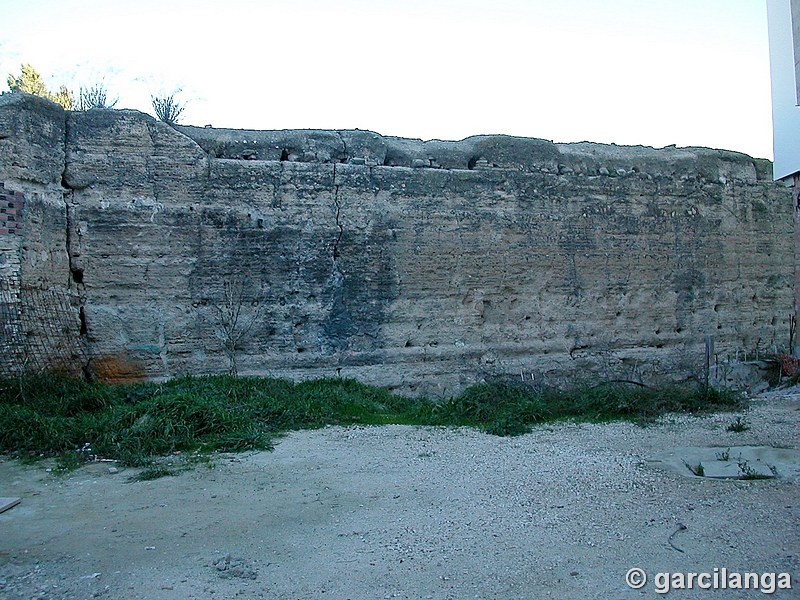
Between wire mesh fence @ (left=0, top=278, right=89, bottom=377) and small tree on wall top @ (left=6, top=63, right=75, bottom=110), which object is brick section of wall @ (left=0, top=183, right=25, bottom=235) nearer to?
wire mesh fence @ (left=0, top=278, right=89, bottom=377)

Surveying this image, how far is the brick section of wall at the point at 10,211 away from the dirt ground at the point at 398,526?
2462 mm

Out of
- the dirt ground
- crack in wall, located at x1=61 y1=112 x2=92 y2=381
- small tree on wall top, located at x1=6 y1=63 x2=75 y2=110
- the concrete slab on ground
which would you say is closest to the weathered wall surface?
crack in wall, located at x1=61 y1=112 x2=92 y2=381

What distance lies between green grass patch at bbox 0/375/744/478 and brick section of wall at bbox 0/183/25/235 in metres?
1.44

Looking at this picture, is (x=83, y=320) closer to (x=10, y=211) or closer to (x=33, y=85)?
(x=10, y=211)

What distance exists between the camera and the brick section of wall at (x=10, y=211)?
6.46 meters

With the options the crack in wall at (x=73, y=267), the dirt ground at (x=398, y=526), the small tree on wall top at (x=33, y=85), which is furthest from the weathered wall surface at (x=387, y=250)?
the small tree on wall top at (x=33, y=85)

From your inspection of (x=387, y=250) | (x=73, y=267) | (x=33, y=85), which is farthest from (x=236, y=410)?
(x=33, y=85)

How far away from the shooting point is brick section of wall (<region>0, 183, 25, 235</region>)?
646 cm

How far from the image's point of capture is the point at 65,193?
23.5 feet

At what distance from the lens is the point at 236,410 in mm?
6402

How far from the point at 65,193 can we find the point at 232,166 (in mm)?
1757

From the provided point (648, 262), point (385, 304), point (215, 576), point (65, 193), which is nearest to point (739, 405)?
point (648, 262)

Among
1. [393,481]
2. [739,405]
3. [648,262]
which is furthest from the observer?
[648,262]

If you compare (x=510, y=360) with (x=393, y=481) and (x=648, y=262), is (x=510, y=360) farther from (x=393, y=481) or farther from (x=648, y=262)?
(x=393, y=481)
